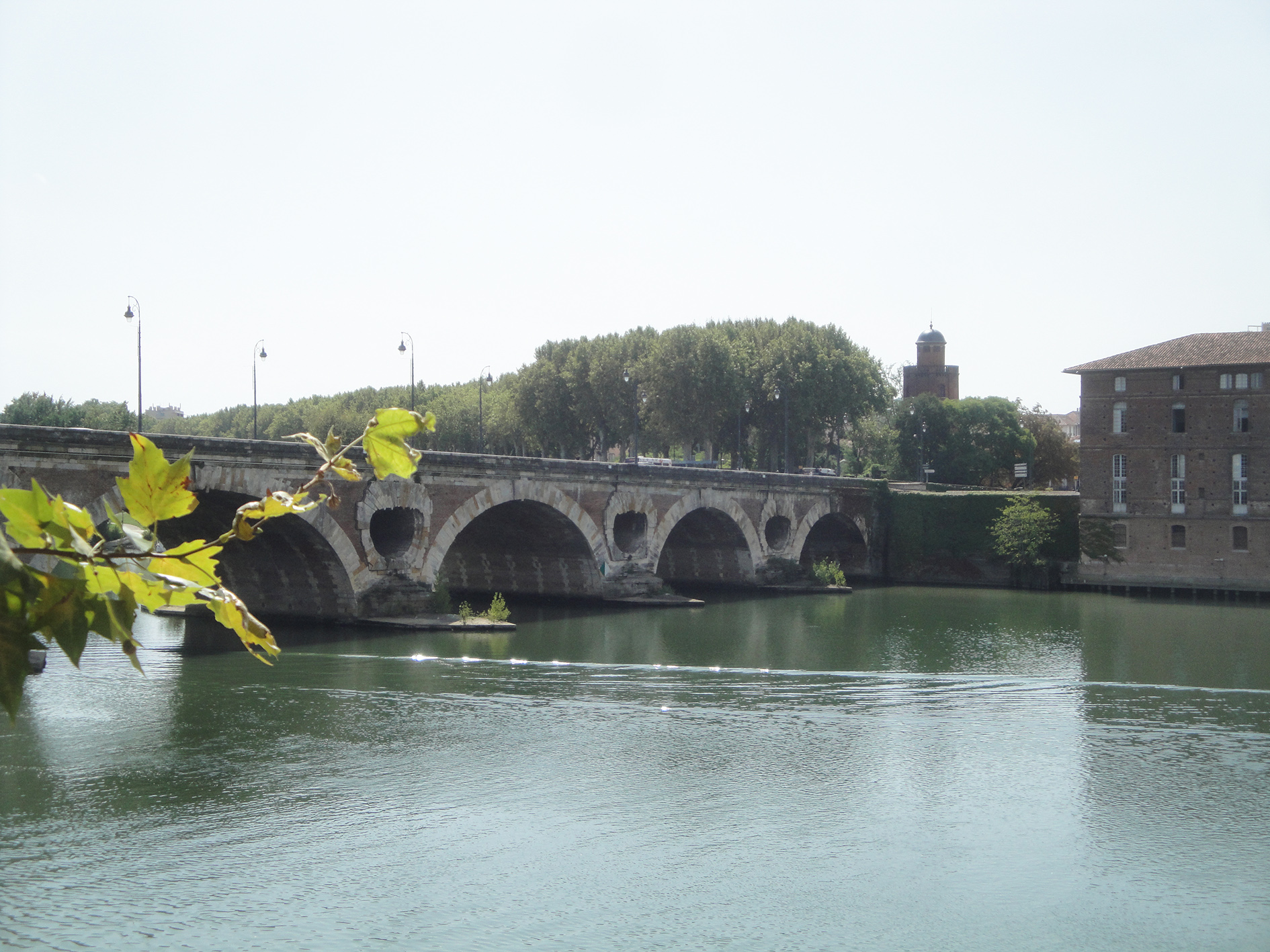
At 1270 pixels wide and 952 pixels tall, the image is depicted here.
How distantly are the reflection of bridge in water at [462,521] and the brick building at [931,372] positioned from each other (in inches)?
2767

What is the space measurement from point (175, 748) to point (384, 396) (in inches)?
3500

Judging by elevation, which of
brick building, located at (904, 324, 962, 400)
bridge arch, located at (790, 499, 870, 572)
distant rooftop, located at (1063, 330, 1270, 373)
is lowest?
bridge arch, located at (790, 499, 870, 572)

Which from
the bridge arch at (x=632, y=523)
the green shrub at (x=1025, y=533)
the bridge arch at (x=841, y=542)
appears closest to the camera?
the bridge arch at (x=632, y=523)

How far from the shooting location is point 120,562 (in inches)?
95.7

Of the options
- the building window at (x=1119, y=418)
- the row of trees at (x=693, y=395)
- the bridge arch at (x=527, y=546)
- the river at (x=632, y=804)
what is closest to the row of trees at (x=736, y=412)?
the row of trees at (x=693, y=395)

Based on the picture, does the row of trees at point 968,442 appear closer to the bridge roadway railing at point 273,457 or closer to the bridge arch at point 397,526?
the bridge roadway railing at point 273,457

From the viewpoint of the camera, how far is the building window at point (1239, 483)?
165 feet

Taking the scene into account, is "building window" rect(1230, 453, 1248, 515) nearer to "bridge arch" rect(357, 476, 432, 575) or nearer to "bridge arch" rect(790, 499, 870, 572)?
"bridge arch" rect(790, 499, 870, 572)

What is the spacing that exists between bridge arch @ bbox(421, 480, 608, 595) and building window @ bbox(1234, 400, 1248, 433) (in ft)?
91.2

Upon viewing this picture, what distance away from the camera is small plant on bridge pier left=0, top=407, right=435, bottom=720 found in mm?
2035

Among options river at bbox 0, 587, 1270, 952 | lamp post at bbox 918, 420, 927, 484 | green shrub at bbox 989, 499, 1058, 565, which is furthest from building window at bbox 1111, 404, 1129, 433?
lamp post at bbox 918, 420, 927, 484

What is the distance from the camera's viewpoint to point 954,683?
27344 millimetres

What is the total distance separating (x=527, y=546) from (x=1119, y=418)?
2775cm

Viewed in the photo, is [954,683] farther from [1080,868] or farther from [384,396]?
[384,396]
